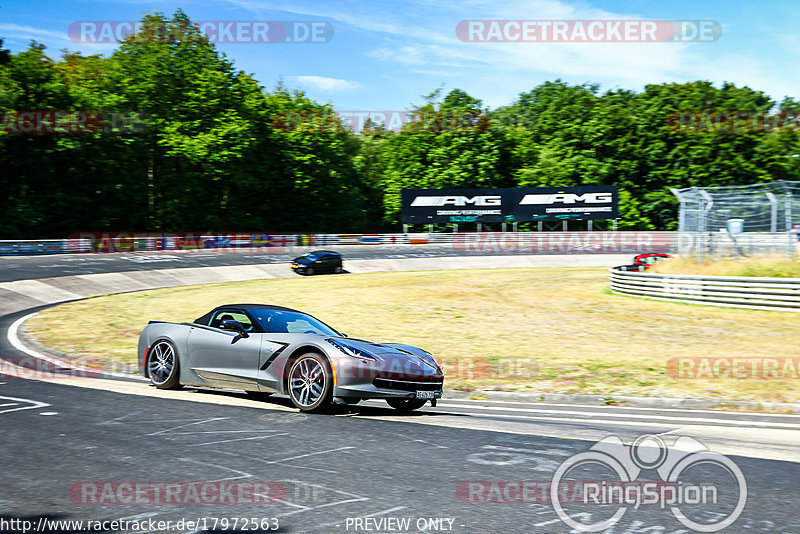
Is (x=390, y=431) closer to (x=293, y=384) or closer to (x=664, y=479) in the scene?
(x=293, y=384)

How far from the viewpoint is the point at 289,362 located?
350 inches

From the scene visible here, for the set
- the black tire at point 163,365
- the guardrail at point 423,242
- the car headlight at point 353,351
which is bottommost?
the black tire at point 163,365

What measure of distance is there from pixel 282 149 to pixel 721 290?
171 feet

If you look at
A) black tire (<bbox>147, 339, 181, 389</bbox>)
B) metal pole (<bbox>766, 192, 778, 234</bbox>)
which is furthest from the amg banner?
black tire (<bbox>147, 339, 181, 389</bbox>)

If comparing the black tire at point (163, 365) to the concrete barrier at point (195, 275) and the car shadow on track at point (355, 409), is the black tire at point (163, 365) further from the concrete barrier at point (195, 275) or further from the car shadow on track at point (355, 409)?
the concrete barrier at point (195, 275)

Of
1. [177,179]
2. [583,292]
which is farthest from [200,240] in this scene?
[583,292]

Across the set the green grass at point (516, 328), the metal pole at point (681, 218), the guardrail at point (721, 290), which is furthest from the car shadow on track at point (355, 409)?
the metal pole at point (681, 218)

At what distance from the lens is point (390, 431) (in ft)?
25.3

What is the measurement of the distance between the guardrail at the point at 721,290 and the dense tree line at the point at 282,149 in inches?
1772

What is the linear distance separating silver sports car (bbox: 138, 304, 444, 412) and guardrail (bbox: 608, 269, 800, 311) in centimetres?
1534

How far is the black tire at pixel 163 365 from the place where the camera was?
10.2 metres

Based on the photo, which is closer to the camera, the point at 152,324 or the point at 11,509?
the point at 11,509

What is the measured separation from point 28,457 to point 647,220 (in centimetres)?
6831

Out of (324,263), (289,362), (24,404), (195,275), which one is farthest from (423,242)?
(24,404)
